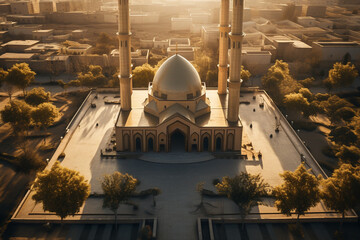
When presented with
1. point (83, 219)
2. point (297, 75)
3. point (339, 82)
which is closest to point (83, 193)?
point (83, 219)

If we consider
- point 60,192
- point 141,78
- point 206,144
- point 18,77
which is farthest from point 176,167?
point 18,77

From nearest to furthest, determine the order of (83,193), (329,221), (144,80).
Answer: (83,193), (329,221), (144,80)

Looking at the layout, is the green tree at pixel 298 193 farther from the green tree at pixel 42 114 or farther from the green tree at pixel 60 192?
the green tree at pixel 42 114

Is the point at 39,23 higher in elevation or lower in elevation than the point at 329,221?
higher

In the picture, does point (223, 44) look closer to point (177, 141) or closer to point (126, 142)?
point (177, 141)

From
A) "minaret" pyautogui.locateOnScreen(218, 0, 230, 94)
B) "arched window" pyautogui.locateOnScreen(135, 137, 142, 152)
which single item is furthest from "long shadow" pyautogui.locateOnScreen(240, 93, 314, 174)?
"arched window" pyautogui.locateOnScreen(135, 137, 142, 152)

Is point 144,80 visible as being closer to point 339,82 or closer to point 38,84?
point 38,84

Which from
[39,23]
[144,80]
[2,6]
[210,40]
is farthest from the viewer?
[2,6]

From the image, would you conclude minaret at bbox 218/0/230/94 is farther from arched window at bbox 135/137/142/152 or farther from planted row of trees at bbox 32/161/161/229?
planted row of trees at bbox 32/161/161/229
